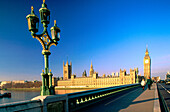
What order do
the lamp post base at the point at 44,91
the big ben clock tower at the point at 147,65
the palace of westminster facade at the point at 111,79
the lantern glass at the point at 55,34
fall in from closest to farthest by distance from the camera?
the lamp post base at the point at 44,91 < the lantern glass at the point at 55,34 < the palace of westminster facade at the point at 111,79 < the big ben clock tower at the point at 147,65

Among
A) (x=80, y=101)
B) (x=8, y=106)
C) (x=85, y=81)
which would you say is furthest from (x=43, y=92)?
(x=85, y=81)

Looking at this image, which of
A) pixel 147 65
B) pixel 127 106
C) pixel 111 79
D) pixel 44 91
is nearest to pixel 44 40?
pixel 44 91

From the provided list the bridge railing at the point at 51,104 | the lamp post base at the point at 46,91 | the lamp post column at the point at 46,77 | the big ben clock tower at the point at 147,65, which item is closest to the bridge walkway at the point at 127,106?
the bridge railing at the point at 51,104

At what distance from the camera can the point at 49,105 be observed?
6.54 metres

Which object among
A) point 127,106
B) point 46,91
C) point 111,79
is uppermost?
point 46,91

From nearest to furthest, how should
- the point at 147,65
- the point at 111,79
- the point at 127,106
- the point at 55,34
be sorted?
the point at 55,34, the point at 127,106, the point at 111,79, the point at 147,65

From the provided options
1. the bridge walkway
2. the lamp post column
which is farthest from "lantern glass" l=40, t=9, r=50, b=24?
the bridge walkway

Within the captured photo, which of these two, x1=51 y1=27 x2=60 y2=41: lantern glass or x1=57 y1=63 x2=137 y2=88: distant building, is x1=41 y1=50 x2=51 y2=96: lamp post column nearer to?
x1=51 y1=27 x2=60 y2=41: lantern glass

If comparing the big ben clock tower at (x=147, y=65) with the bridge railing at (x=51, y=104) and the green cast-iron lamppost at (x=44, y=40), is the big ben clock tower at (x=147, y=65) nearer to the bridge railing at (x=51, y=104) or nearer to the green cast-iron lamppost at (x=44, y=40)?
the bridge railing at (x=51, y=104)

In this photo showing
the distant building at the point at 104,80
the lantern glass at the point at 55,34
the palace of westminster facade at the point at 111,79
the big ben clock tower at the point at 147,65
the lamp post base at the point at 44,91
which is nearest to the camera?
the lamp post base at the point at 44,91

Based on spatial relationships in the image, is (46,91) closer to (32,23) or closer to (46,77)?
(46,77)

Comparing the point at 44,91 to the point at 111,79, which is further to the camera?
the point at 111,79

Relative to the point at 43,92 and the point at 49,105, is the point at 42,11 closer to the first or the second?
the point at 43,92

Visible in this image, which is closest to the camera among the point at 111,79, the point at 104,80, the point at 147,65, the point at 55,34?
the point at 55,34
